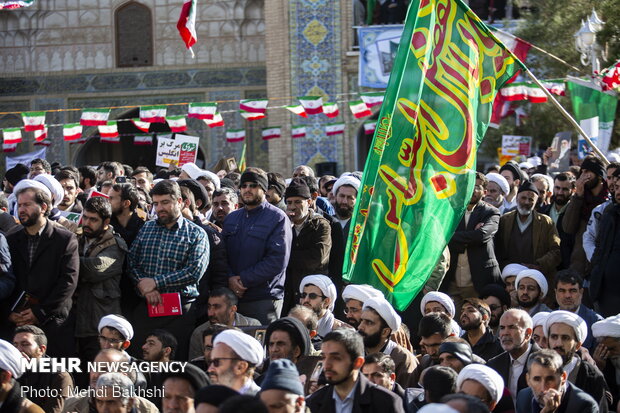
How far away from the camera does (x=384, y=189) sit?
7.68m

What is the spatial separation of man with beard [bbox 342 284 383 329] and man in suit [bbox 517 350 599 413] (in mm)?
1379

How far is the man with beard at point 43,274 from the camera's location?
316 inches

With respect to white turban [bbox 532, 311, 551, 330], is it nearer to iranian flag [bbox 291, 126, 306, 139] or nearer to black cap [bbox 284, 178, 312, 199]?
black cap [bbox 284, 178, 312, 199]

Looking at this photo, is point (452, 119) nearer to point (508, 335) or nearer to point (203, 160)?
point (508, 335)

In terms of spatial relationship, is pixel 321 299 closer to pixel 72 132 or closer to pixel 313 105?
pixel 313 105

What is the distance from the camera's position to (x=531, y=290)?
9.11 meters

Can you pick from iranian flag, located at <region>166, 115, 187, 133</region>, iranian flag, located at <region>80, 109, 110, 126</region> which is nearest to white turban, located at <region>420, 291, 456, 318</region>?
iranian flag, located at <region>166, 115, 187, 133</region>

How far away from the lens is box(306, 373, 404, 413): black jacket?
618 centimetres

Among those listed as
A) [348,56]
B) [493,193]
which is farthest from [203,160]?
[493,193]

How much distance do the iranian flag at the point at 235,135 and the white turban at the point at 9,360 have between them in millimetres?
16635

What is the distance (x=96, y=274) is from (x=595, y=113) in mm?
8451

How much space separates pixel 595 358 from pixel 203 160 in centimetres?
1798

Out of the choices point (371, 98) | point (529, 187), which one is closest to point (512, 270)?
point (529, 187)

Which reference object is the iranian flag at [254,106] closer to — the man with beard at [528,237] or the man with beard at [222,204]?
the man with beard at [528,237]
